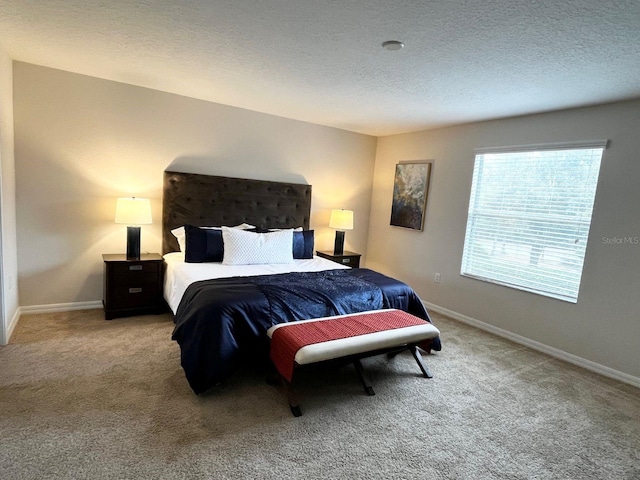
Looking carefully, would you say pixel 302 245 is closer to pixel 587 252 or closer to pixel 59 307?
pixel 59 307

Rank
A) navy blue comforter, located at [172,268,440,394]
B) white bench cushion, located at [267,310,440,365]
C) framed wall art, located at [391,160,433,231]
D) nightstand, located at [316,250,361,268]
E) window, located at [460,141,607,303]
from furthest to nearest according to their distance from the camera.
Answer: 1. nightstand, located at [316,250,361,268]
2. framed wall art, located at [391,160,433,231]
3. window, located at [460,141,607,303]
4. navy blue comforter, located at [172,268,440,394]
5. white bench cushion, located at [267,310,440,365]

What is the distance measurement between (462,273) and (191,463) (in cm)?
353

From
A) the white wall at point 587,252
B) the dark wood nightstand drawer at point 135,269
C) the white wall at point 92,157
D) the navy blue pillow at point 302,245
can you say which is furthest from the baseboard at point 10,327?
the white wall at point 587,252

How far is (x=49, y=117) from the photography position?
3303 mm

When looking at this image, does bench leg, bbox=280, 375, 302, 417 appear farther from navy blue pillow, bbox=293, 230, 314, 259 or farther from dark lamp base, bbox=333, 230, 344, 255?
dark lamp base, bbox=333, 230, 344, 255

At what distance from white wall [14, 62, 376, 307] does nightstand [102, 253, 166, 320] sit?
0.37 m

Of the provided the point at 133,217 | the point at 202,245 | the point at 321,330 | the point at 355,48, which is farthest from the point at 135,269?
the point at 355,48

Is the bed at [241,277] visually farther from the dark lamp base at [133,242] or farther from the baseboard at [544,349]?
the baseboard at [544,349]

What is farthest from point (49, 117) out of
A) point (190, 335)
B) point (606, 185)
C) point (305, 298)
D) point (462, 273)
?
point (606, 185)

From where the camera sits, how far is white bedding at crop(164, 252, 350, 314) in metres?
3.07

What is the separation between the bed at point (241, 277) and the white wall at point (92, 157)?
0.29 meters

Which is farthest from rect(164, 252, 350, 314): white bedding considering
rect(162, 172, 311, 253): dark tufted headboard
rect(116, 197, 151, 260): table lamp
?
rect(162, 172, 311, 253): dark tufted headboard

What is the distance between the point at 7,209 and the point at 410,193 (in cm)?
437

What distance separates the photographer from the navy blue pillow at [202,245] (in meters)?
3.57
